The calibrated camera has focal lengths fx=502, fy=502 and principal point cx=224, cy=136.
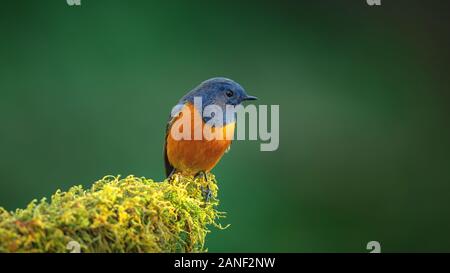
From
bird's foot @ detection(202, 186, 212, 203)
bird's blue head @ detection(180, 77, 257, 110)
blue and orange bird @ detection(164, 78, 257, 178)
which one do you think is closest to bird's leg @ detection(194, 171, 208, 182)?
blue and orange bird @ detection(164, 78, 257, 178)

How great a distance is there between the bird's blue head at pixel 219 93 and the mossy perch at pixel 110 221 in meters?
1.42

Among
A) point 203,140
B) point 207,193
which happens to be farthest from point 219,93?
point 207,193

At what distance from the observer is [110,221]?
6.97 feet

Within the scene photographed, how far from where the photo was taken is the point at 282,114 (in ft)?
22.6

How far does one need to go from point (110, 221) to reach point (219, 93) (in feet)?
6.62

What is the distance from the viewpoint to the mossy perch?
192 cm

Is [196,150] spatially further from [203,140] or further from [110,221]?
[110,221]

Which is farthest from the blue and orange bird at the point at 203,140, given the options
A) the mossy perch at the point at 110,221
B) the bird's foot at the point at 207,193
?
the mossy perch at the point at 110,221

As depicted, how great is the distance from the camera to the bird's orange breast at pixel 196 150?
374 cm

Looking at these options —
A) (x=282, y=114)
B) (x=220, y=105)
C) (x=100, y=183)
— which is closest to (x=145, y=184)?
(x=100, y=183)
